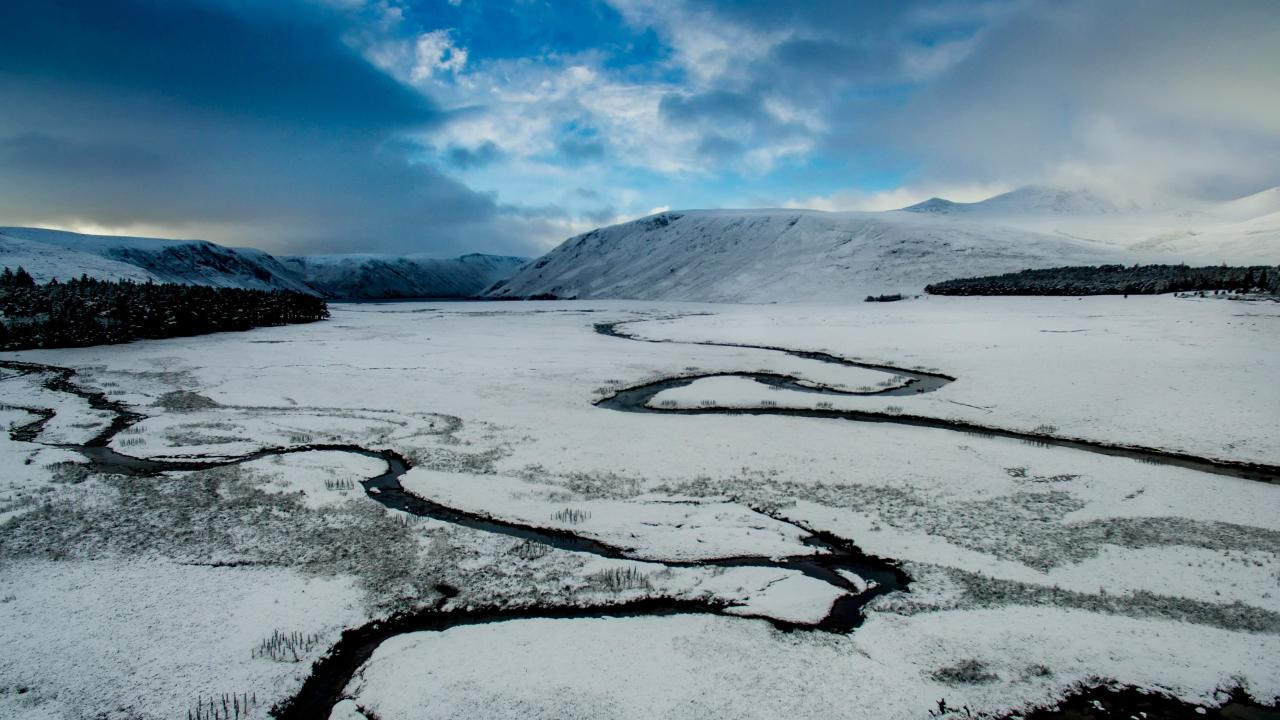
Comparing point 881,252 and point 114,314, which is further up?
point 881,252

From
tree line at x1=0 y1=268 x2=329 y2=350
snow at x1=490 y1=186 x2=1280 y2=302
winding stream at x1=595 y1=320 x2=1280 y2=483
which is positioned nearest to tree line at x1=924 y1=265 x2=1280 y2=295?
snow at x1=490 y1=186 x2=1280 y2=302

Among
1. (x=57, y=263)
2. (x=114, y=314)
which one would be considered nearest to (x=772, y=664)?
(x=114, y=314)

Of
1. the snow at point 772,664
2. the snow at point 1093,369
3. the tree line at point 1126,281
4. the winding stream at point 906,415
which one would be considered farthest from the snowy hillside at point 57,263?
the tree line at point 1126,281

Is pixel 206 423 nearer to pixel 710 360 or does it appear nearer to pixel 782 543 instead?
pixel 782 543

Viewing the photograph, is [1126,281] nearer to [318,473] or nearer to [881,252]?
[881,252]

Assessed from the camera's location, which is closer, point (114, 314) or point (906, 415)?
point (906, 415)

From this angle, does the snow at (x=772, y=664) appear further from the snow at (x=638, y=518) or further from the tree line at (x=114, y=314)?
the tree line at (x=114, y=314)
